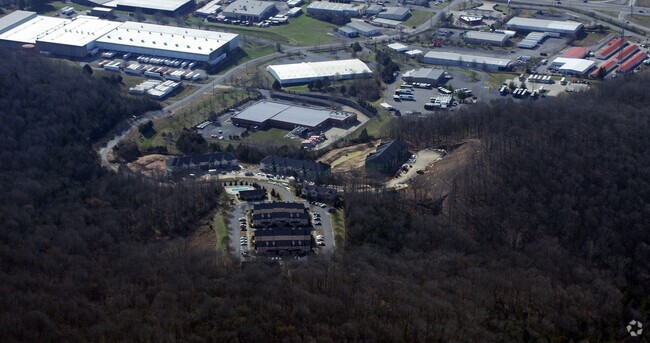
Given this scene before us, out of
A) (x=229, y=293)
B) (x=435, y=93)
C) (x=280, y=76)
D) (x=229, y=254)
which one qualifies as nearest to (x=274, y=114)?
(x=280, y=76)

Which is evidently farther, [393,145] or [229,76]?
[229,76]

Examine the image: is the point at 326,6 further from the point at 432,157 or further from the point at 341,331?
the point at 341,331

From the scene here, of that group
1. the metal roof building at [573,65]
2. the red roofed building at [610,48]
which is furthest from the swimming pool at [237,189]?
the red roofed building at [610,48]

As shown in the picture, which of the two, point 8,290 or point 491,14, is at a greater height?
point 8,290

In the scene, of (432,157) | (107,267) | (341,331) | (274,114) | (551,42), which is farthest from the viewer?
(551,42)

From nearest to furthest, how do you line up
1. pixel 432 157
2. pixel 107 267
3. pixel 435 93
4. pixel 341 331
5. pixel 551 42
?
pixel 341 331, pixel 107 267, pixel 432 157, pixel 435 93, pixel 551 42

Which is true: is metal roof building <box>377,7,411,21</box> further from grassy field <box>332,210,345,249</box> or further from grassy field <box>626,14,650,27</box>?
grassy field <box>332,210,345,249</box>

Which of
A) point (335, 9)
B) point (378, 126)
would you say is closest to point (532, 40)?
point (335, 9)
